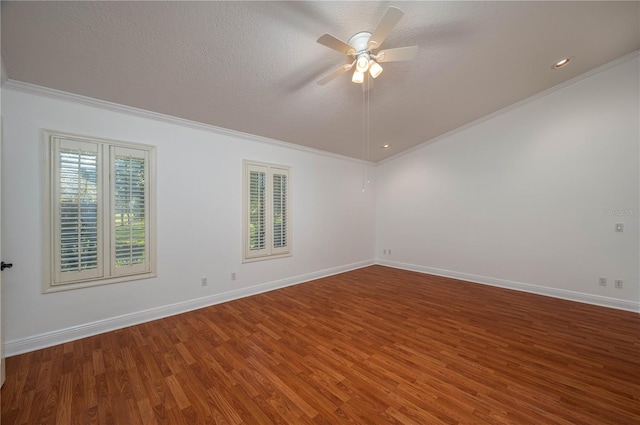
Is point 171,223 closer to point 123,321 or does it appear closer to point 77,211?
point 77,211

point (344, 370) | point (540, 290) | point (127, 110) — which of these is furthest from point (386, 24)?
point (540, 290)

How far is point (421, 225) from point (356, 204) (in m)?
1.61

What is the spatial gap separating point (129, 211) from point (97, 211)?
29 cm

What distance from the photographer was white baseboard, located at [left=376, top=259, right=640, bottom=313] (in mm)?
3312

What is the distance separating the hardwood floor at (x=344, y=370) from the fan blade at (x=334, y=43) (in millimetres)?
2768

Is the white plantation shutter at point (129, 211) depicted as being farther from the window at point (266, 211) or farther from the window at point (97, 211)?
the window at point (266, 211)

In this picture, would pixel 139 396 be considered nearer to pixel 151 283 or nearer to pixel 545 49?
pixel 151 283

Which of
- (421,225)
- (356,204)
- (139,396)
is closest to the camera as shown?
(139,396)

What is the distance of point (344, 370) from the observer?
6.75ft

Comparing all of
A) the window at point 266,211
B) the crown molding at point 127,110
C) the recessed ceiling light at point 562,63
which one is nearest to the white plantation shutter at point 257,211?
the window at point 266,211

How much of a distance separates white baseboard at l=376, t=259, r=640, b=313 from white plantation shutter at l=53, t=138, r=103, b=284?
5731mm

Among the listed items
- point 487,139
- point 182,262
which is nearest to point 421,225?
point 487,139

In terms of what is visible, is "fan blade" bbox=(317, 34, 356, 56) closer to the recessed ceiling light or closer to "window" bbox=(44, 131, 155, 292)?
"window" bbox=(44, 131, 155, 292)

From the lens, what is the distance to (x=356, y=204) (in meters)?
5.93
